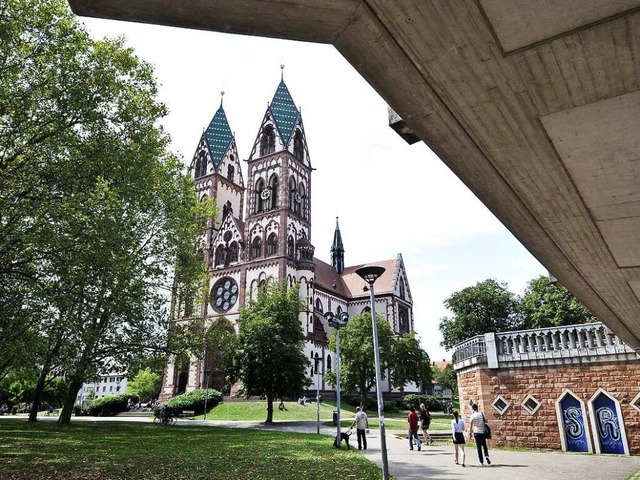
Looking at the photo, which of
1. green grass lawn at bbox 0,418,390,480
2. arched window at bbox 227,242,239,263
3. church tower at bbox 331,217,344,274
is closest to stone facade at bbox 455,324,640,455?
green grass lawn at bbox 0,418,390,480

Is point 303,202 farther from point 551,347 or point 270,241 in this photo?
point 551,347

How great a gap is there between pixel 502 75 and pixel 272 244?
46.6 metres

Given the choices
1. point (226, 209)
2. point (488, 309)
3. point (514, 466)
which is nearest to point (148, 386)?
point (226, 209)

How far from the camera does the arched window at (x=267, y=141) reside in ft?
176

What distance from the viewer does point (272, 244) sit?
1900 inches

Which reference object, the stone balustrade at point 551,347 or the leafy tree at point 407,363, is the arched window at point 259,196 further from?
the stone balustrade at point 551,347

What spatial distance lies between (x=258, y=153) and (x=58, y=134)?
41529 millimetres

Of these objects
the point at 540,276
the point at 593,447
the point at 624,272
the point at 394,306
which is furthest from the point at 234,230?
the point at 624,272

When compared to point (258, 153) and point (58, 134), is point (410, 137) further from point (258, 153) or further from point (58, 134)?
point (258, 153)

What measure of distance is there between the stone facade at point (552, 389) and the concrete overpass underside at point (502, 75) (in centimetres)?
1290

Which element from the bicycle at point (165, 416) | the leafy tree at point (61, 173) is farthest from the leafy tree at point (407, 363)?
the leafy tree at point (61, 173)

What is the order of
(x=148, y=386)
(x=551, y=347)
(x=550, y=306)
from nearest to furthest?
(x=551, y=347), (x=550, y=306), (x=148, y=386)

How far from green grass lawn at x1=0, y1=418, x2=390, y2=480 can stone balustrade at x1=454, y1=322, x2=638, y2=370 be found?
19.5 ft

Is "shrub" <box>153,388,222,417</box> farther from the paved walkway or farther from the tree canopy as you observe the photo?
the paved walkway
